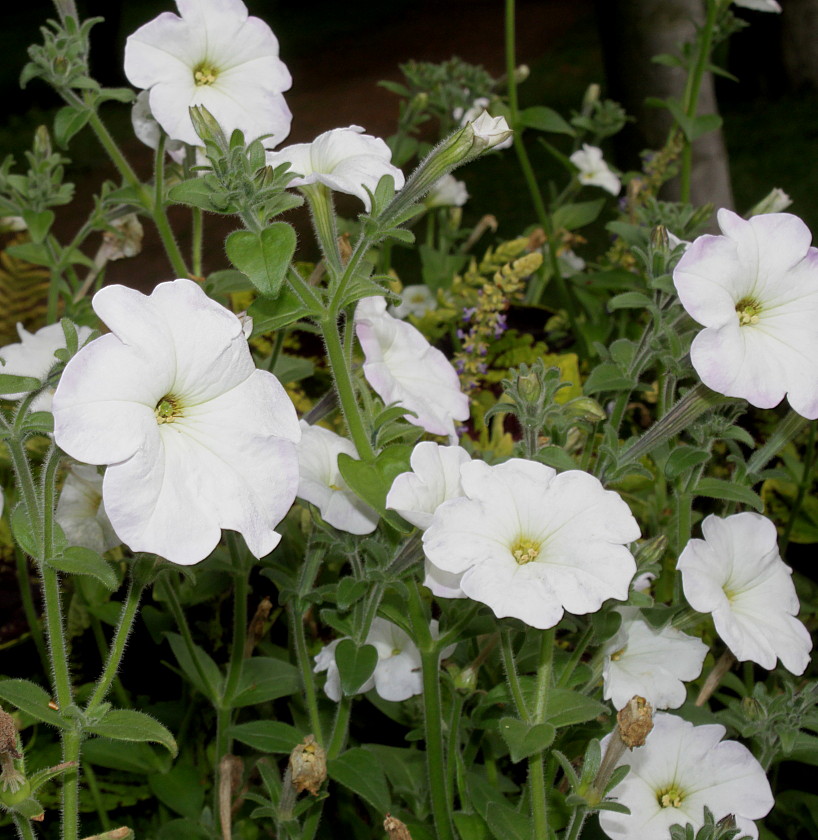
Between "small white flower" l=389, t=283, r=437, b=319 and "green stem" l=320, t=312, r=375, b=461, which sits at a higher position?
"green stem" l=320, t=312, r=375, b=461

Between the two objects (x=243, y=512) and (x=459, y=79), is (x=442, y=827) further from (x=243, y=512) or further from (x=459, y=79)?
(x=459, y=79)

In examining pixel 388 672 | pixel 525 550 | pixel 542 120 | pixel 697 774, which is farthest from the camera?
pixel 542 120

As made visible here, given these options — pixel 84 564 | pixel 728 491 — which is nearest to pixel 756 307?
pixel 728 491

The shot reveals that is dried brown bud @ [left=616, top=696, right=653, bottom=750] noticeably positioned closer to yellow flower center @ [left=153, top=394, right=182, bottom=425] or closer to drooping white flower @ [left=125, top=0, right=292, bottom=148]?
yellow flower center @ [left=153, top=394, right=182, bottom=425]

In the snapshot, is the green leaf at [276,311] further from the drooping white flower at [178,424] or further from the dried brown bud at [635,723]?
the dried brown bud at [635,723]

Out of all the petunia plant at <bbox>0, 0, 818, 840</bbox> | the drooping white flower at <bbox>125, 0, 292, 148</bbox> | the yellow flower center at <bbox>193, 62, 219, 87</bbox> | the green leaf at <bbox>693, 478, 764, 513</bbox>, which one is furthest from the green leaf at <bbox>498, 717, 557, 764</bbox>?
the yellow flower center at <bbox>193, 62, 219, 87</bbox>

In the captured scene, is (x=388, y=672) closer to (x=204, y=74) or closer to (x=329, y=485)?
(x=329, y=485)
